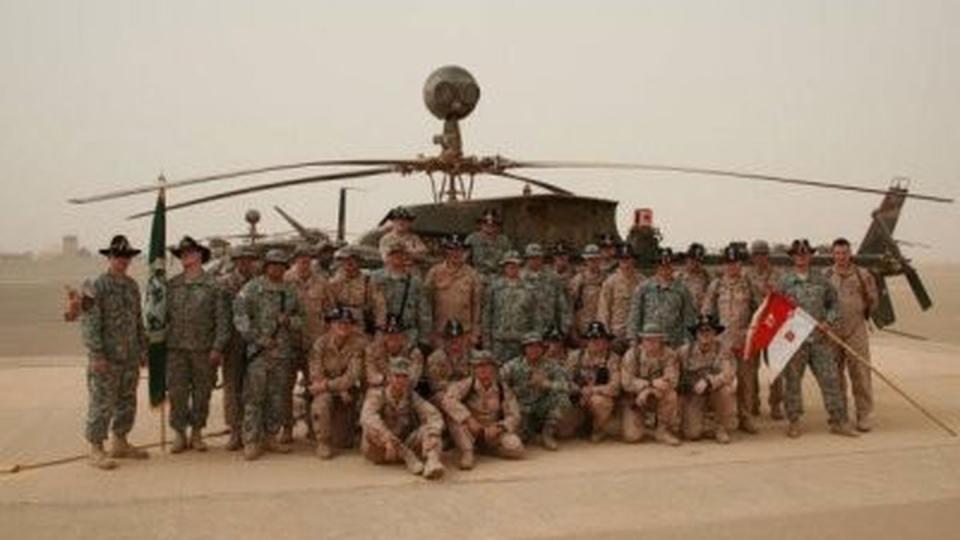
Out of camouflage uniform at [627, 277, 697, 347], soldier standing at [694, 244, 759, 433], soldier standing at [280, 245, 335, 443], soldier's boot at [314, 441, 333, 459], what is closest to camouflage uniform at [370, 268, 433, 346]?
soldier standing at [280, 245, 335, 443]

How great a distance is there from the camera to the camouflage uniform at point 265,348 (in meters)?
7.20

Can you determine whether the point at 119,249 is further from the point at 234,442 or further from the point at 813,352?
the point at 813,352

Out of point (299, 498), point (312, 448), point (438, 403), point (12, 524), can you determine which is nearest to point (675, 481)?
point (438, 403)

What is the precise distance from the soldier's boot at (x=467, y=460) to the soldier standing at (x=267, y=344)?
152 centimetres

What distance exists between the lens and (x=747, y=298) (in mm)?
8711

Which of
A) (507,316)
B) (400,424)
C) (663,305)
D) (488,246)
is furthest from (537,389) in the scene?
(488,246)

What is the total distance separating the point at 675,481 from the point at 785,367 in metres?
2.53

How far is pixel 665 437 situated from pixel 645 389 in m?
0.42

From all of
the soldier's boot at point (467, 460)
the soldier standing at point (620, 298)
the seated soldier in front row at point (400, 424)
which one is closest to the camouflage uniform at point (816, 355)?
the soldier standing at point (620, 298)

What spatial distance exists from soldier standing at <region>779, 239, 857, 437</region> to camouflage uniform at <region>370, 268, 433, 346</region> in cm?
320

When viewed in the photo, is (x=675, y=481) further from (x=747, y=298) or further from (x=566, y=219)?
(x=566, y=219)

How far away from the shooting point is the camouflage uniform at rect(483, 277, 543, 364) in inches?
323

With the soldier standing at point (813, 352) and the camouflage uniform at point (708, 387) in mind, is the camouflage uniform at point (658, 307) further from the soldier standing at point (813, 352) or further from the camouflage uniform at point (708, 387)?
the soldier standing at point (813, 352)

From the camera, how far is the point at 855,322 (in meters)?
8.46
